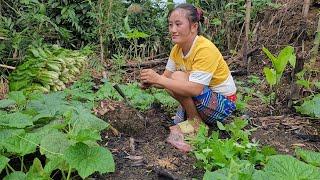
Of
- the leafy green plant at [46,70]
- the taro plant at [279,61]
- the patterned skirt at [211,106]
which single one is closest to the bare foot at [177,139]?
the patterned skirt at [211,106]

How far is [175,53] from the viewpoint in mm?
3348

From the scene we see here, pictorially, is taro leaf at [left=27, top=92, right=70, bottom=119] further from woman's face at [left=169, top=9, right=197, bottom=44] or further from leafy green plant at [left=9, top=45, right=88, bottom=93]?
leafy green plant at [left=9, top=45, right=88, bottom=93]

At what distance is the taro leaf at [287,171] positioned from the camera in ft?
6.37

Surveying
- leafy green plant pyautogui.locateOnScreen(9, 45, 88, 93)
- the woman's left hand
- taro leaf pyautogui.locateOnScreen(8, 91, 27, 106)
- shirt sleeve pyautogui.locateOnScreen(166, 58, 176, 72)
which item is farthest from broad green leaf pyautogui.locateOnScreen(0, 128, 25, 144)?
leafy green plant pyautogui.locateOnScreen(9, 45, 88, 93)

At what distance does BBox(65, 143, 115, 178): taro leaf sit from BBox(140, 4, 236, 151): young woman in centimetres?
79

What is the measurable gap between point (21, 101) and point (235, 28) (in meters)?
4.25

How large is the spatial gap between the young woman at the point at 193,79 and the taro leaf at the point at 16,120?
894 mm

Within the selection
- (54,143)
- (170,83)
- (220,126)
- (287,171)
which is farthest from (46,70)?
(287,171)

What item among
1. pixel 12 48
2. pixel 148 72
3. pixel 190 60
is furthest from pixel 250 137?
pixel 12 48

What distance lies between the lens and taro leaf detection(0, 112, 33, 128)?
227cm

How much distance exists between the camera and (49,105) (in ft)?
8.91

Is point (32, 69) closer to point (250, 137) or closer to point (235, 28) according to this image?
point (250, 137)

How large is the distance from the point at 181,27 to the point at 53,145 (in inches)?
51.8

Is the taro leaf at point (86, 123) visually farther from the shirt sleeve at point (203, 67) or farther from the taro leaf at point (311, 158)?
the taro leaf at point (311, 158)
